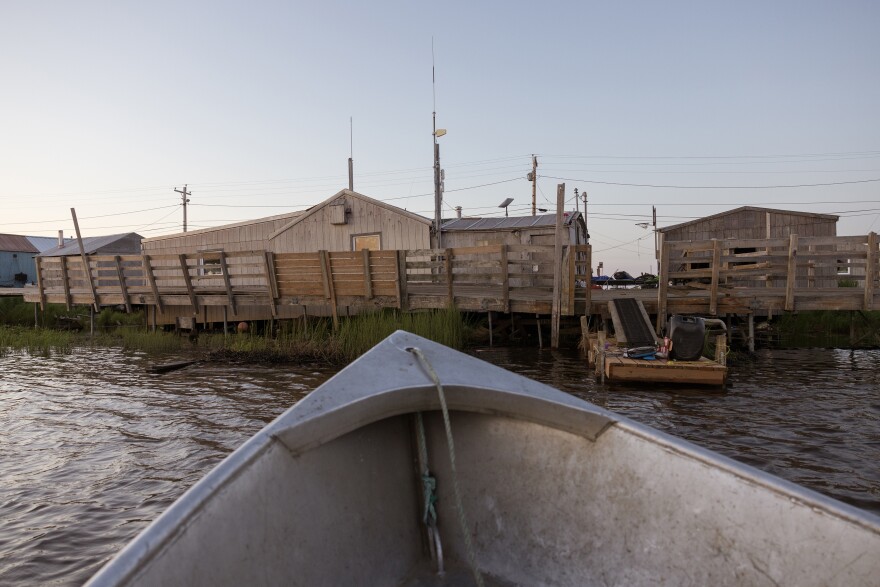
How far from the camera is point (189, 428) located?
6305mm

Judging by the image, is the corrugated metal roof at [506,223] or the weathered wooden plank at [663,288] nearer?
the weathered wooden plank at [663,288]

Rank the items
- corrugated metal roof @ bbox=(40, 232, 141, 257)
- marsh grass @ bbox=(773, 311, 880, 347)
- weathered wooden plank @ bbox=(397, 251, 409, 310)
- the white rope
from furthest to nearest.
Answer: corrugated metal roof @ bbox=(40, 232, 141, 257) < marsh grass @ bbox=(773, 311, 880, 347) < weathered wooden plank @ bbox=(397, 251, 409, 310) < the white rope

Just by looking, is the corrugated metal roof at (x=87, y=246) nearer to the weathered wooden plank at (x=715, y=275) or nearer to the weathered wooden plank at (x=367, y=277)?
the weathered wooden plank at (x=367, y=277)

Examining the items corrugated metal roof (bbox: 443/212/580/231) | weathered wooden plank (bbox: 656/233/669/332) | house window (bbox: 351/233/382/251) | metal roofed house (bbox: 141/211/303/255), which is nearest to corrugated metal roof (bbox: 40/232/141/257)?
metal roofed house (bbox: 141/211/303/255)

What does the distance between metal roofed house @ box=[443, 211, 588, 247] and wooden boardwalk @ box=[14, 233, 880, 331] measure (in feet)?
2.57

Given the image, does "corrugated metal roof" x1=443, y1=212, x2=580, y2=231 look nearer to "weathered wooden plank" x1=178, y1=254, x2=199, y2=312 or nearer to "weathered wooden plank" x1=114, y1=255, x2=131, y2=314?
"weathered wooden plank" x1=178, y1=254, x2=199, y2=312

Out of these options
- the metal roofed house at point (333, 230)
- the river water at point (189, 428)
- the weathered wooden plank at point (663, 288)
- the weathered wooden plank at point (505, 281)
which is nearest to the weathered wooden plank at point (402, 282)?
the weathered wooden plank at point (505, 281)

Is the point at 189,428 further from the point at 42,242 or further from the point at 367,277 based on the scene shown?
the point at 42,242

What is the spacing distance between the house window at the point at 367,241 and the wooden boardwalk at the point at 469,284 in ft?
11.2

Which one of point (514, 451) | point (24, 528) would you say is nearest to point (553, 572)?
point (514, 451)

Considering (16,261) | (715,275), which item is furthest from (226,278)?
(16,261)

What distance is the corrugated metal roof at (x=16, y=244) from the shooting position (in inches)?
1565

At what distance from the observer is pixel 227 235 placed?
21.9 metres

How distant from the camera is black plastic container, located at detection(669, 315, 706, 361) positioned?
7934 mm
